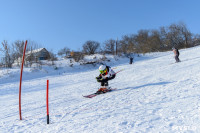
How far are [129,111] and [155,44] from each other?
5661 centimetres

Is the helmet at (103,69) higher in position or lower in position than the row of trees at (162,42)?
lower

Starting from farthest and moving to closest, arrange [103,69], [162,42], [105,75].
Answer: [162,42] < [105,75] < [103,69]

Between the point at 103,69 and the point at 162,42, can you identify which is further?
the point at 162,42

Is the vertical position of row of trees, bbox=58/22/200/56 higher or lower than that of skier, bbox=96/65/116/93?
higher

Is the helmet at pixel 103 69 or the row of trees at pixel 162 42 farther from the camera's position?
the row of trees at pixel 162 42

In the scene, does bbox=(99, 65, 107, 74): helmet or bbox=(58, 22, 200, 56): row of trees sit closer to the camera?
bbox=(99, 65, 107, 74): helmet

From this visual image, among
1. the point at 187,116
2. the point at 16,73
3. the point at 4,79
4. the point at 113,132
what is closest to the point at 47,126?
the point at 113,132

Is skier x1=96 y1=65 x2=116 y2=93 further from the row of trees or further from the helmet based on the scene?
the row of trees

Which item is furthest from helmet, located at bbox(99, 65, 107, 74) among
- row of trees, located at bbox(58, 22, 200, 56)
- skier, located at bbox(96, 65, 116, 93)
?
row of trees, located at bbox(58, 22, 200, 56)

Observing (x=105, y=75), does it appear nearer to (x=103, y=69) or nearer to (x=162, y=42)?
(x=103, y=69)

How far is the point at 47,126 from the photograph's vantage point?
385 centimetres

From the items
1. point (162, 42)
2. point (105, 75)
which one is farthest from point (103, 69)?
point (162, 42)

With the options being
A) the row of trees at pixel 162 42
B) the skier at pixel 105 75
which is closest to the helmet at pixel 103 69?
the skier at pixel 105 75

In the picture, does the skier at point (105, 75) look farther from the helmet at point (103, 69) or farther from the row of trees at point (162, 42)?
the row of trees at point (162, 42)
